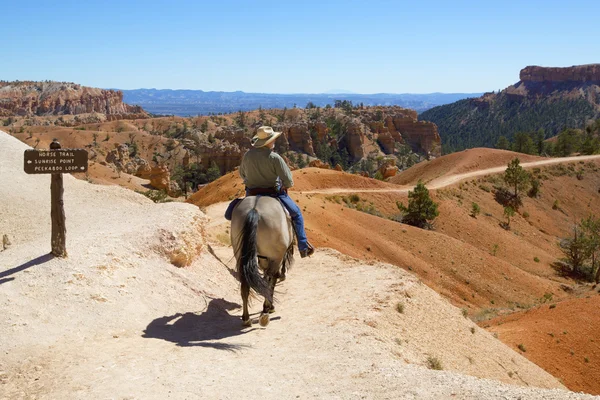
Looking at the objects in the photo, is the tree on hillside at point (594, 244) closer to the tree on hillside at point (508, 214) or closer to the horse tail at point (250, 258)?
the tree on hillside at point (508, 214)

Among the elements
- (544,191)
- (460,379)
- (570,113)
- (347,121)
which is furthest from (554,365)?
(570,113)

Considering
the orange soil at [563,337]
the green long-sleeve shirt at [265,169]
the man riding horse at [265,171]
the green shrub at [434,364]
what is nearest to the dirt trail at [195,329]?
the green shrub at [434,364]

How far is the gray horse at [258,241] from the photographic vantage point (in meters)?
8.89

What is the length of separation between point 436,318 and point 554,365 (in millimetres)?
6825

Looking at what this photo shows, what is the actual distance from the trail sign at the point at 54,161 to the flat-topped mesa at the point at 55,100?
120 m

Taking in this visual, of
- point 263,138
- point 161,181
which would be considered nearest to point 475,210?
point 161,181

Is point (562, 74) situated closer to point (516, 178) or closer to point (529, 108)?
point (529, 108)

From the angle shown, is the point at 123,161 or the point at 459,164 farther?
the point at 123,161

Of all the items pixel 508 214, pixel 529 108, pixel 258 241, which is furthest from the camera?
pixel 529 108

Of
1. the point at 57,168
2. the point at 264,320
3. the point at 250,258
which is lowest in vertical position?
the point at 264,320

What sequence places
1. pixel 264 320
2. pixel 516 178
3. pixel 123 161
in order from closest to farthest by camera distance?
pixel 264 320 < pixel 516 178 < pixel 123 161

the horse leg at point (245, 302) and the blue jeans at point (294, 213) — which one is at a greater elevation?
the blue jeans at point (294, 213)

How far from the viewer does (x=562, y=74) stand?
6988 inches

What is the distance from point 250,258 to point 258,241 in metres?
0.40
